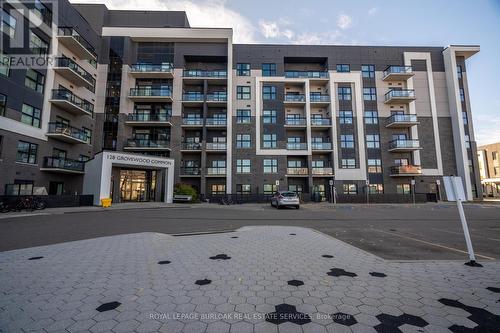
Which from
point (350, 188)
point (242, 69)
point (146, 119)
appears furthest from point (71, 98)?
point (350, 188)

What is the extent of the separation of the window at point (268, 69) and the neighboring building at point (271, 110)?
0.17 metres

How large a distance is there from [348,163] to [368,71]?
15.4 metres

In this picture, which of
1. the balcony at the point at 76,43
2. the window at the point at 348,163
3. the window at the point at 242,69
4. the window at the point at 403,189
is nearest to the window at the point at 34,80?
the balcony at the point at 76,43

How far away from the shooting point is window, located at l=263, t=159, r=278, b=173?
33.3m

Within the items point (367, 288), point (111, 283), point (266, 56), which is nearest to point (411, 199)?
point (266, 56)

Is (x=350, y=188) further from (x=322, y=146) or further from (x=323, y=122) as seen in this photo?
(x=323, y=122)

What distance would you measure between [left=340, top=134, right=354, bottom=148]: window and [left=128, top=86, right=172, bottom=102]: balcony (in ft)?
84.7

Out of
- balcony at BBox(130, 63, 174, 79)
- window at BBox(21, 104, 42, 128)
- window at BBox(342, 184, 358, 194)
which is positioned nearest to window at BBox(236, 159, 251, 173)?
window at BBox(342, 184, 358, 194)

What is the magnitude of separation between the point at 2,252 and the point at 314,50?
40.2m

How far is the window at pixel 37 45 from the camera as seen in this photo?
2216 cm

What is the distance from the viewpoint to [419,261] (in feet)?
17.2

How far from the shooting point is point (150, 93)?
32.7 metres

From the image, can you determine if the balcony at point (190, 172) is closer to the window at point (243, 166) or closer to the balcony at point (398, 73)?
the window at point (243, 166)

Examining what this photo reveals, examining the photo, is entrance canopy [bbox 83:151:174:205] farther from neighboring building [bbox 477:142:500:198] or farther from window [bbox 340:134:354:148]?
neighboring building [bbox 477:142:500:198]
